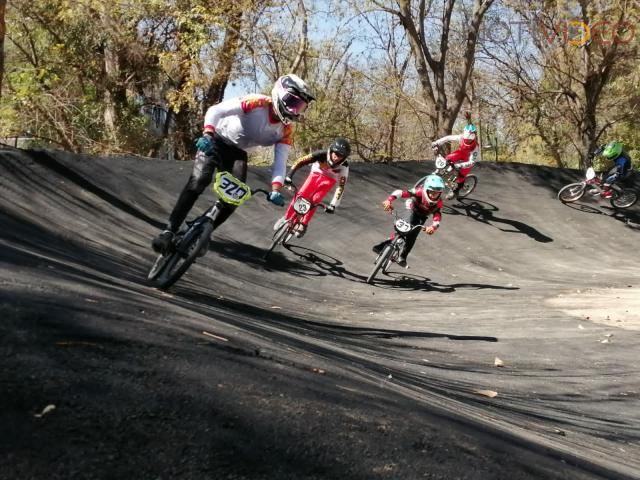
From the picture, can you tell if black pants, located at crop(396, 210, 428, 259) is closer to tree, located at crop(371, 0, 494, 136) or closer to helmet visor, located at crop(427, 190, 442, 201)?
helmet visor, located at crop(427, 190, 442, 201)

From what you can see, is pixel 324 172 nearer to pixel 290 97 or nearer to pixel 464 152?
pixel 290 97

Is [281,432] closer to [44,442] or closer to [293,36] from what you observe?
[44,442]

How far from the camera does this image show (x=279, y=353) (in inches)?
161

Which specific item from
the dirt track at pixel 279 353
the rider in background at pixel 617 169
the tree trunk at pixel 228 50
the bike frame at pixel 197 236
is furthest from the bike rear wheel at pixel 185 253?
the tree trunk at pixel 228 50

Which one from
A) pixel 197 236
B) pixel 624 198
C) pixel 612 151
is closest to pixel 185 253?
pixel 197 236

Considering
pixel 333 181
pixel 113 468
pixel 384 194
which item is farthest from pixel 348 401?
pixel 384 194

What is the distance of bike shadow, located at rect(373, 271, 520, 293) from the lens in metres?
12.0

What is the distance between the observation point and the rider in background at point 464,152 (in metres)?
17.5

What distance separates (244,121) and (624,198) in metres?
16.6

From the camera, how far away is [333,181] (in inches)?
503

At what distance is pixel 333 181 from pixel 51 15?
1873 centimetres

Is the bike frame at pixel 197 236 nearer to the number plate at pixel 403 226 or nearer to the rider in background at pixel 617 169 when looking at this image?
the number plate at pixel 403 226

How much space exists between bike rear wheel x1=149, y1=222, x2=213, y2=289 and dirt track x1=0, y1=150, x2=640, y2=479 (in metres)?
0.26

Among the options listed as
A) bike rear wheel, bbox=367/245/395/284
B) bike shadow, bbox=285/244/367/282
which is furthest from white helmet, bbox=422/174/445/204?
bike shadow, bbox=285/244/367/282
